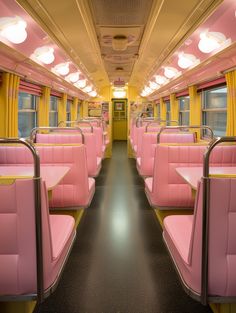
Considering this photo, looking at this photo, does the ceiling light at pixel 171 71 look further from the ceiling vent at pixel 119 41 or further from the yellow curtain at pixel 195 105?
the ceiling vent at pixel 119 41

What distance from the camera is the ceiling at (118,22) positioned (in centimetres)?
321

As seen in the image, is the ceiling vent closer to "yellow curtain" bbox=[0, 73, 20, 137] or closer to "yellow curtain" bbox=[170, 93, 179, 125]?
"yellow curtain" bbox=[0, 73, 20, 137]

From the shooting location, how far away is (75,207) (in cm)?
332

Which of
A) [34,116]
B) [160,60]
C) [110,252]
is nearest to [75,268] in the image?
[110,252]

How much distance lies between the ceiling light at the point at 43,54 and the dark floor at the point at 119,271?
235cm

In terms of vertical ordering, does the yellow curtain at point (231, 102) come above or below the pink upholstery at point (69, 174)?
above

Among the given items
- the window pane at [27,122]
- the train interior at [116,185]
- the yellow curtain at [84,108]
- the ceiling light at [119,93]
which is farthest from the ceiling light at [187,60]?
the ceiling light at [119,93]

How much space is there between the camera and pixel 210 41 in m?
3.69

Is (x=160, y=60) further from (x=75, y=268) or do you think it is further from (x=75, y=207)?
(x=75, y=268)

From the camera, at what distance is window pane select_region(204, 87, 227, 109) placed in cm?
548

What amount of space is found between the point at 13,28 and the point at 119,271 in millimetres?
2649

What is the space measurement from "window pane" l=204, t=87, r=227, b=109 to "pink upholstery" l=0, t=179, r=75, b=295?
4.54 m

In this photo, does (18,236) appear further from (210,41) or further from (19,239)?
(210,41)

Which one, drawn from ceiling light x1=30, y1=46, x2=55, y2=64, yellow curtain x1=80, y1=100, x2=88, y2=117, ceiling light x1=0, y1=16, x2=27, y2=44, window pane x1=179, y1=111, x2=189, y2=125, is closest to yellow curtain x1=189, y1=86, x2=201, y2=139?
window pane x1=179, y1=111, x2=189, y2=125
